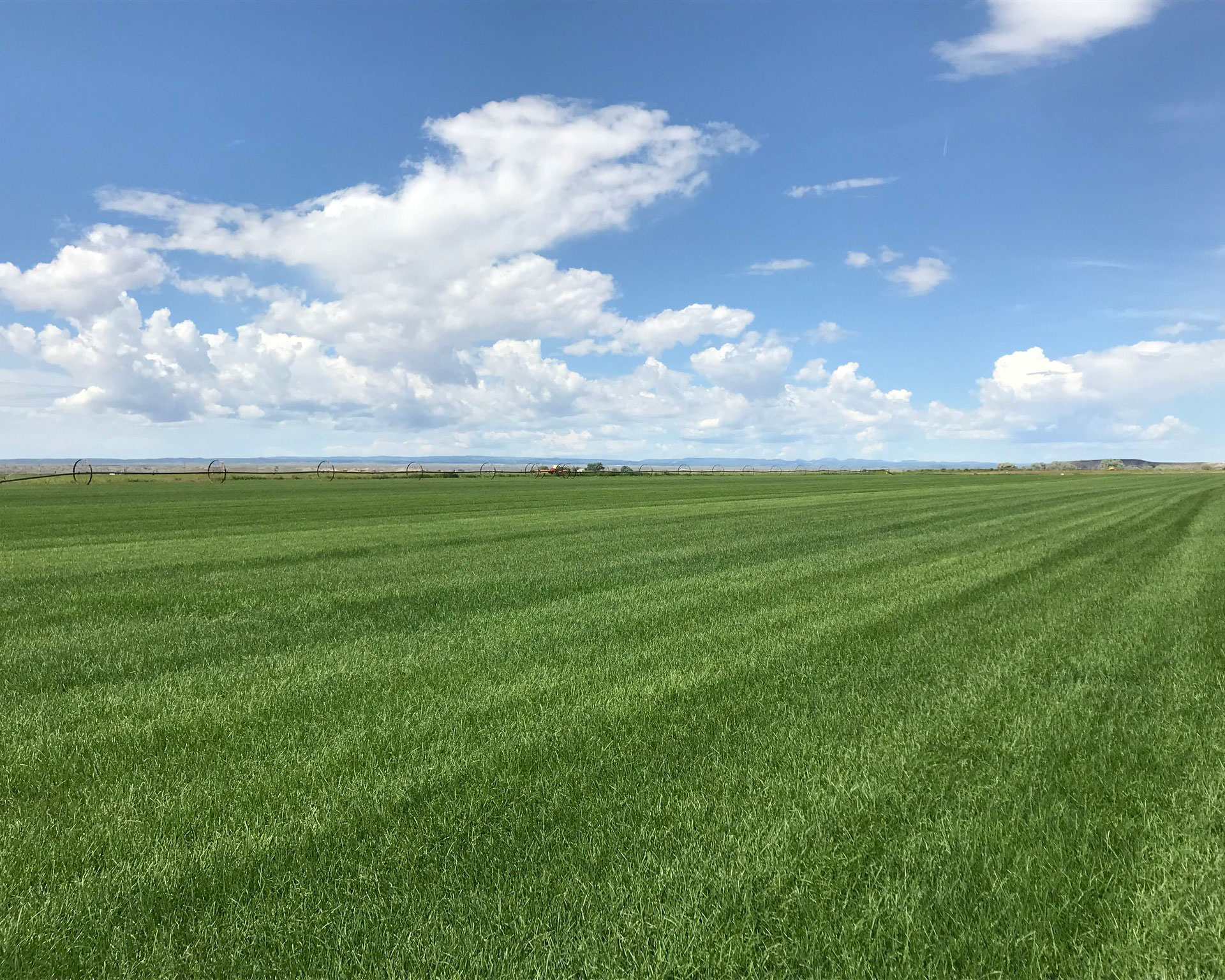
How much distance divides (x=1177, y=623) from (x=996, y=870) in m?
7.25

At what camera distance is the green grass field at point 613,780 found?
119 inches

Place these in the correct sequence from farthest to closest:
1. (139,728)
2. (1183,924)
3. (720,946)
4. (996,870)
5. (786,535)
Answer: (786,535), (139,728), (996,870), (1183,924), (720,946)

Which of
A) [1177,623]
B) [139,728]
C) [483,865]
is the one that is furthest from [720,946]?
[1177,623]

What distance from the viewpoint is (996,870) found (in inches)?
137

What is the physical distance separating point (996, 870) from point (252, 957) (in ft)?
11.1

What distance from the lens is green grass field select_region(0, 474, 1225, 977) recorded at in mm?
3031

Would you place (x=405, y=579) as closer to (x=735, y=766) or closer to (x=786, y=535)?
(x=735, y=766)

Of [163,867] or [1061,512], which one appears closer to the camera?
[163,867]

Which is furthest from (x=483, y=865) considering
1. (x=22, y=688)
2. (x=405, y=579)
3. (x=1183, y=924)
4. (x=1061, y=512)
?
(x=1061, y=512)

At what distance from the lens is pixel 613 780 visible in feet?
14.4

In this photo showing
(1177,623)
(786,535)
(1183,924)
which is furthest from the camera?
(786,535)

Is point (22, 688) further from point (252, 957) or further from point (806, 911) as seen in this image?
point (806, 911)

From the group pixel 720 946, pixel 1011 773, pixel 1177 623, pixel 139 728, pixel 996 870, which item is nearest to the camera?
pixel 720 946

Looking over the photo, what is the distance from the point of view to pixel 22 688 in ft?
21.0
